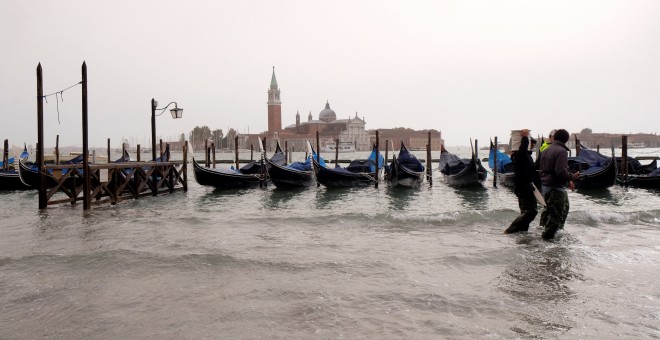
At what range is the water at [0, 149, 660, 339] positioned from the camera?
264 cm

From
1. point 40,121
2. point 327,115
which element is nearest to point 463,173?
point 40,121

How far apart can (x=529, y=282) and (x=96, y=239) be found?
4.65 metres

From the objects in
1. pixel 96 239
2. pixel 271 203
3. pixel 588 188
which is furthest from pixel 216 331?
pixel 588 188

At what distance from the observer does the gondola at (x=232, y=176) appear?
42.7 feet

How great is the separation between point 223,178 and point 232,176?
28 cm

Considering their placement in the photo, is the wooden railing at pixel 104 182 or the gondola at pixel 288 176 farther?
the gondola at pixel 288 176

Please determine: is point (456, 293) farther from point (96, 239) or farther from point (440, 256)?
point (96, 239)

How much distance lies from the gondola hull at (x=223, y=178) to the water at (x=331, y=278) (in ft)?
19.2

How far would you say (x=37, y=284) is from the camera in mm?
3592

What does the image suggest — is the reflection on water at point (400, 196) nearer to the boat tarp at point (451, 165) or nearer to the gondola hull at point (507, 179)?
the boat tarp at point (451, 165)

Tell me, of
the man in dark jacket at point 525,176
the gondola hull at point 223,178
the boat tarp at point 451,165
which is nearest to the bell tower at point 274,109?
the boat tarp at point 451,165

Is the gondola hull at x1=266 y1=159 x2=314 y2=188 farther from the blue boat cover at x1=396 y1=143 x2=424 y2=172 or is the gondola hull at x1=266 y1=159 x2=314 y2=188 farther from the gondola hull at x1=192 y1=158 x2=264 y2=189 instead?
the blue boat cover at x1=396 y1=143 x2=424 y2=172

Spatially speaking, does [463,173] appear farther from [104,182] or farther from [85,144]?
[85,144]

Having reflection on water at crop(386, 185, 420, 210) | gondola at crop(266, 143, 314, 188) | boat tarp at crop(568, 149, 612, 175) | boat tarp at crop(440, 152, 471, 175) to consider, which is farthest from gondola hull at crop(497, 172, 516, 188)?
gondola at crop(266, 143, 314, 188)
